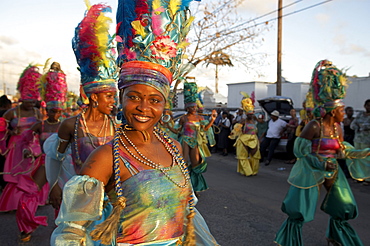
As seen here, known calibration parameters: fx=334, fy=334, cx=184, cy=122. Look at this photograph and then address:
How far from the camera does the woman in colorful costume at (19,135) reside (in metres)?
5.88

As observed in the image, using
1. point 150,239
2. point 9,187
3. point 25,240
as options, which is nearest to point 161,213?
point 150,239

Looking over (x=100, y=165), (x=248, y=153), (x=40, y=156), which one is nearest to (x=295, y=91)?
(x=248, y=153)

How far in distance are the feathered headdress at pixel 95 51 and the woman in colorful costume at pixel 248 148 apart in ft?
22.3

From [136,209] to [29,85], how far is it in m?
5.20

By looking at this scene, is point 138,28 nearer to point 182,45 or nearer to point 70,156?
point 182,45

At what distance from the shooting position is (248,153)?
9.98 m

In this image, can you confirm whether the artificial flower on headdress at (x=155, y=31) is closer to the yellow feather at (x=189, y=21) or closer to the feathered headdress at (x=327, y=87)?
the yellow feather at (x=189, y=21)

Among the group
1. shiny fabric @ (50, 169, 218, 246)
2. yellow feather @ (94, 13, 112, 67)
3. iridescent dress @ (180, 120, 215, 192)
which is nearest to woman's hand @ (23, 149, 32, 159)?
yellow feather @ (94, 13, 112, 67)

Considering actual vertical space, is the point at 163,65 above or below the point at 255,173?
above

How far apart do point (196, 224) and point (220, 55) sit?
52.2 ft

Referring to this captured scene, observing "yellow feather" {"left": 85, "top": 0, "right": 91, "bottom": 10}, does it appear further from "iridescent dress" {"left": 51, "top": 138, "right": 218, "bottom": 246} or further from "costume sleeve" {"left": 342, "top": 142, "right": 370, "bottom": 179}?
"costume sleeve" {"left": 342, "top": 142, "right": 370, "bottom": 179}

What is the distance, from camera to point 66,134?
3652 mm

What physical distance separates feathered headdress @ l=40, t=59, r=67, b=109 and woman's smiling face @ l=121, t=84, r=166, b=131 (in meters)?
3.95

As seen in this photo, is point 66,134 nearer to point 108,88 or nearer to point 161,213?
point 108,88
